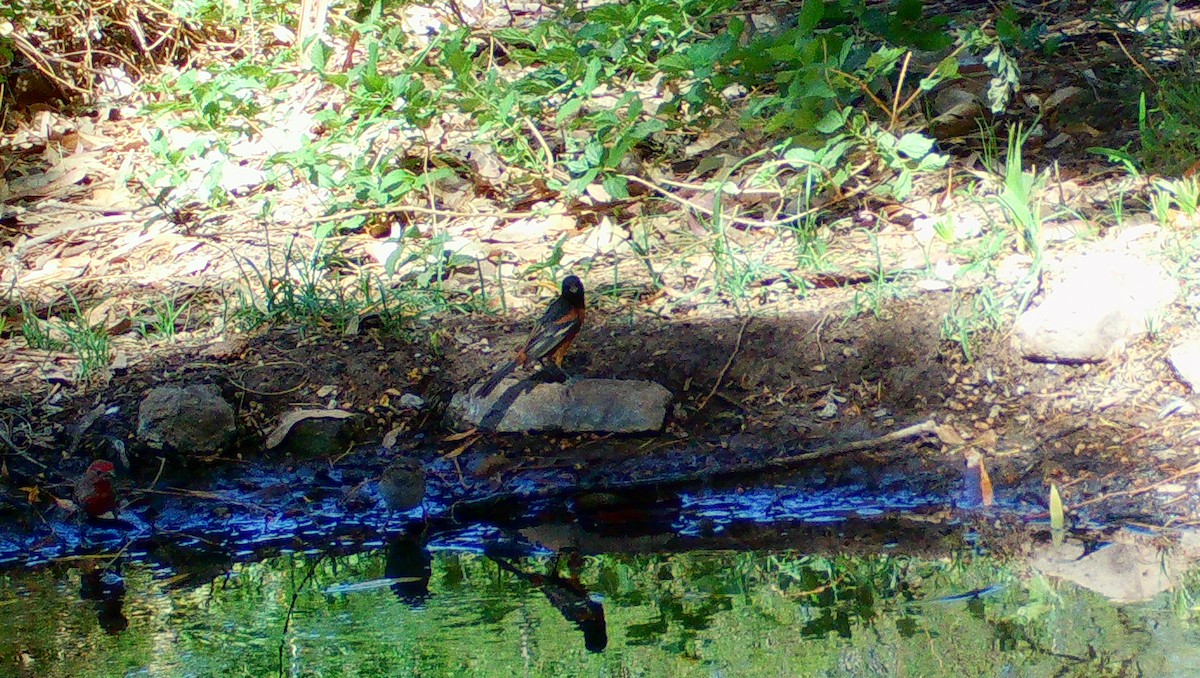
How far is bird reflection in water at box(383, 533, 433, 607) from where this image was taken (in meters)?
3.40

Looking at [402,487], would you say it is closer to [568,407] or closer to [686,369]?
[568,407]

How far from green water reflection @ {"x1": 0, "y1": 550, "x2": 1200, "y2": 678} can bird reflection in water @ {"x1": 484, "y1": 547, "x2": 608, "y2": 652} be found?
11 mm

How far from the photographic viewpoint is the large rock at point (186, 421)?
14.2ft

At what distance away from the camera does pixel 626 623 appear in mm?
3068

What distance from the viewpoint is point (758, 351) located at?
443 centimetres

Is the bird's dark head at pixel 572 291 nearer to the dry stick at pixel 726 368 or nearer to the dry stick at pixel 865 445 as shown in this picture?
the dry stick at pixel 726 368

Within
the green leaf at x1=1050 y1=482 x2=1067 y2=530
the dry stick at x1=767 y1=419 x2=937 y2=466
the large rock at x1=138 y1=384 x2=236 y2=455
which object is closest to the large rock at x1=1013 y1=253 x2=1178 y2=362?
the dry stick at x1=767 y1=419 x2=937 y2=466

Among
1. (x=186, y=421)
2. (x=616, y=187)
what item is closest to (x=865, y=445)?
(x=616, y=187)

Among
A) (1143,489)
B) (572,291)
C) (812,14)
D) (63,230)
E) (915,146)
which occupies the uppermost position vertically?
(812,14)

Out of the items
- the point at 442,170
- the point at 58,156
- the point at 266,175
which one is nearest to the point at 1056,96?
the point at 442,170

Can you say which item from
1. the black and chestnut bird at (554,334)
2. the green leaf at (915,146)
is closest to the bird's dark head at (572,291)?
the black and chestnut bird at (554,334)

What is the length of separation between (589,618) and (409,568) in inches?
28.8

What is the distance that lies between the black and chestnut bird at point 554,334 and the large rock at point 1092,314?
1525 millimetres

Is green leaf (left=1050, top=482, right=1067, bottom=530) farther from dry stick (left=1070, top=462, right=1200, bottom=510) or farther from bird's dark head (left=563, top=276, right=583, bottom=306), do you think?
bird's dark head (left=563, top=276, right=583, bottom=306)
